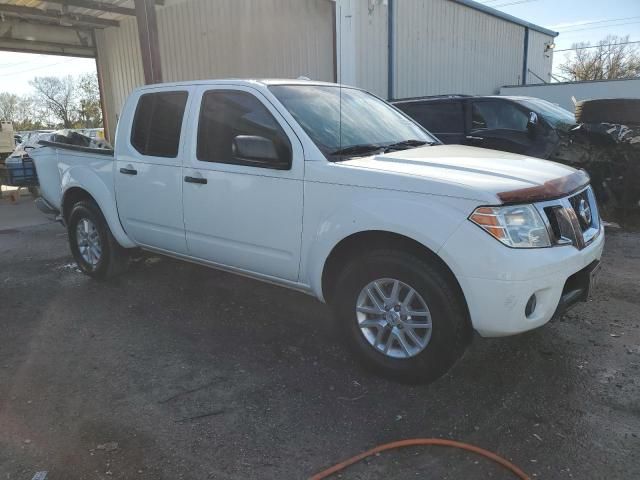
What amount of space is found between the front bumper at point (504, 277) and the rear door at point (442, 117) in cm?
548

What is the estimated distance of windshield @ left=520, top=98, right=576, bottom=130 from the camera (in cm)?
760

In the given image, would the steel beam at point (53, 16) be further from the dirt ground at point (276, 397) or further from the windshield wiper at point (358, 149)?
the windshield wiper at point (358, 149)

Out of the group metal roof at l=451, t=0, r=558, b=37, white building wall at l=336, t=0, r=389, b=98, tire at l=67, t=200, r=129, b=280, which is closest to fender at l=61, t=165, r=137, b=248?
tire at l=67, t=200, r=129, b=280

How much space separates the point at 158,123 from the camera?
4660 mm

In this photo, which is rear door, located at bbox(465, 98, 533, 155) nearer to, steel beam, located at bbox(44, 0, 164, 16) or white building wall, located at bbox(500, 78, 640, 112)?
steel beam, located at bbox(44, 0, 164, 16)

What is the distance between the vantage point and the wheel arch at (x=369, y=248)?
3.05 meters

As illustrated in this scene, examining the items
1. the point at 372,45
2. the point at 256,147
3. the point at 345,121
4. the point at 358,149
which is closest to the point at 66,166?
the point at 256,147

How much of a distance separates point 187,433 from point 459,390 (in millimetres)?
1620

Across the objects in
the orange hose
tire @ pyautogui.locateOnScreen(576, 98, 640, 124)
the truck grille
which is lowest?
the orange hose

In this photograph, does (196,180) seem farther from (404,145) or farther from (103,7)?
(103,7)

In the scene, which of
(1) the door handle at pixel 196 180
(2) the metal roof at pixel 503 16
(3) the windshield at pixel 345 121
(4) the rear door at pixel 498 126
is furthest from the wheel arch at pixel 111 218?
(2) the metal roof at pixel 503 16

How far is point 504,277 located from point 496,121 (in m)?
Result: 5.81

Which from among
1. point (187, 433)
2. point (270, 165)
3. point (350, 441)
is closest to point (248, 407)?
point (187, 433)

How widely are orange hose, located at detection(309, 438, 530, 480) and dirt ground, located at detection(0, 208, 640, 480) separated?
5 centimetres
